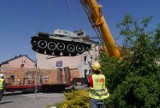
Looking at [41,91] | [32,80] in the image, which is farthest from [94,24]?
[32,80]

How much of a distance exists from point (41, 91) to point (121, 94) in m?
19.7

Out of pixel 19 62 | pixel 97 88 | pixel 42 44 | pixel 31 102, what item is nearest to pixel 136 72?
pixel 97 88

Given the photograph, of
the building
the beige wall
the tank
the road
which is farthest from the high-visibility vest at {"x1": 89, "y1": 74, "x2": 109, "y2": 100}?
the beige wall

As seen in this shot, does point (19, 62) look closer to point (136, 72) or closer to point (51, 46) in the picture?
point (51, 46)

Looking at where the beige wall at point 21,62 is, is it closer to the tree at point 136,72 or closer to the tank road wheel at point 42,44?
the tank road wheel at point 42,44

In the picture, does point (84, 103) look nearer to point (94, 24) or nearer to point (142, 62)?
point (142, 62)

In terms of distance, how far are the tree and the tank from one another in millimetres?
15431

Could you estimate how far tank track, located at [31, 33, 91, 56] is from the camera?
25422 mm

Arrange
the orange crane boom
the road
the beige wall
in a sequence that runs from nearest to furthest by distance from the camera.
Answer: the road, the orange crane boom, the beige wall

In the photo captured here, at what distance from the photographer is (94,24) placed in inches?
813

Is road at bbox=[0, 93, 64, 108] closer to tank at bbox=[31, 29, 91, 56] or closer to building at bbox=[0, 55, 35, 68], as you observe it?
tank at bbox=[31, 29, 91, 56]

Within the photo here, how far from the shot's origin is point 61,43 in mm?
26672

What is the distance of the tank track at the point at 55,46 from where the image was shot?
25.4 metres

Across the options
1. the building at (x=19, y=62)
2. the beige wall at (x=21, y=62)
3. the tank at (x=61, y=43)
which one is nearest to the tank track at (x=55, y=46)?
the tank at (x=61, y=43)
